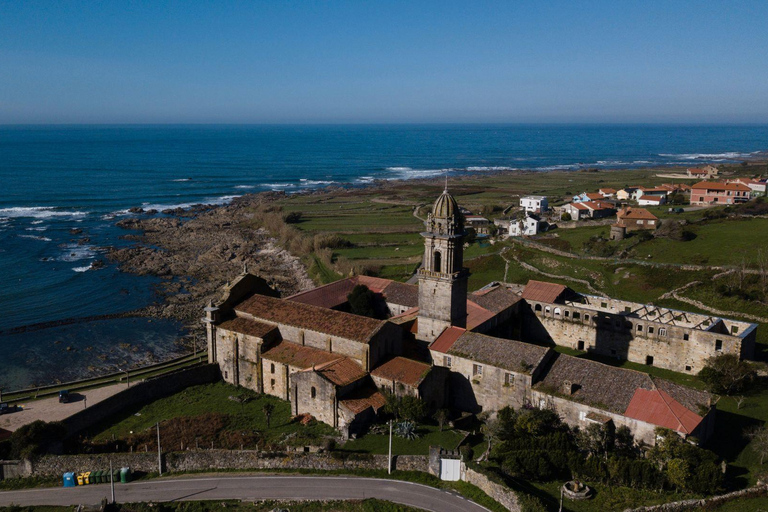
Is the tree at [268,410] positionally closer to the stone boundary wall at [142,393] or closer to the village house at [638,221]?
the stone boundary wall at [142,393]

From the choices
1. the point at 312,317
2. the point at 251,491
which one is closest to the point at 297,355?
the point at 312,317

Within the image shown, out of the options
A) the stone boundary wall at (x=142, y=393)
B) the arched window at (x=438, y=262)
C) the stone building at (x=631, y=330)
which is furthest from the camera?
the stone building at (x=631, y=330)

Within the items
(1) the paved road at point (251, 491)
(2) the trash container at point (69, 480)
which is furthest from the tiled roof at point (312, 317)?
(2) the trash container at point (69, 480)

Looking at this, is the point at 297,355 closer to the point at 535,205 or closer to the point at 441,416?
the point at 441,416

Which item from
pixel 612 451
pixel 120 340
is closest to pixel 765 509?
A: pixel 612 451

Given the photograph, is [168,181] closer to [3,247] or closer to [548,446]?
[3,247]
